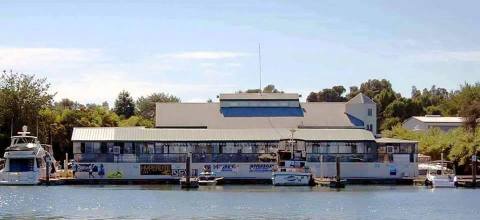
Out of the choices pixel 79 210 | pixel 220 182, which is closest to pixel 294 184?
pixel 220 182

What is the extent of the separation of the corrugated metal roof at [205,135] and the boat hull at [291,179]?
28.0 feet

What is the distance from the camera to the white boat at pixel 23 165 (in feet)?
315

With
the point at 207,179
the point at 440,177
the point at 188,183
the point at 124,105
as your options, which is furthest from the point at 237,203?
the point at 124,105

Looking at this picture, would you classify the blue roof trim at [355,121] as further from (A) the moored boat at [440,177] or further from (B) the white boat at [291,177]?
(B) the white boat at [291,177]

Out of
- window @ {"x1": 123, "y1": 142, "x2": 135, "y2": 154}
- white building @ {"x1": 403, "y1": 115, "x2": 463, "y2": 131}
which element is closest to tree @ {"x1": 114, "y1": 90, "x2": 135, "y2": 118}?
white building @ {"x1": 403, "y1": 115, "x2": 463, "y2": 131}

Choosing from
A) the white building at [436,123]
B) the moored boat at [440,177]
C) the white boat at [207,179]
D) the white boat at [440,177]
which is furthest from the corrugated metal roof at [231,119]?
the white building at [436,123]

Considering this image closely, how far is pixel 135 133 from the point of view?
105 m

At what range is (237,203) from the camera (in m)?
69.9

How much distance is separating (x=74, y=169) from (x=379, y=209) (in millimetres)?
43009

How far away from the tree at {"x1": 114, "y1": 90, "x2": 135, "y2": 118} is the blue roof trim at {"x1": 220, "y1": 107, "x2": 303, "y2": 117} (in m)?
65.1

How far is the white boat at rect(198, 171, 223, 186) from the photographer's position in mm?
97438

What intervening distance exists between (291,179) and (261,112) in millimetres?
30605

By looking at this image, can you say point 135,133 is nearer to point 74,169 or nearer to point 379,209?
point 74,169

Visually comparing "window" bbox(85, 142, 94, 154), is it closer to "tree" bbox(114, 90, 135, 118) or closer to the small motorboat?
the small motorboat
